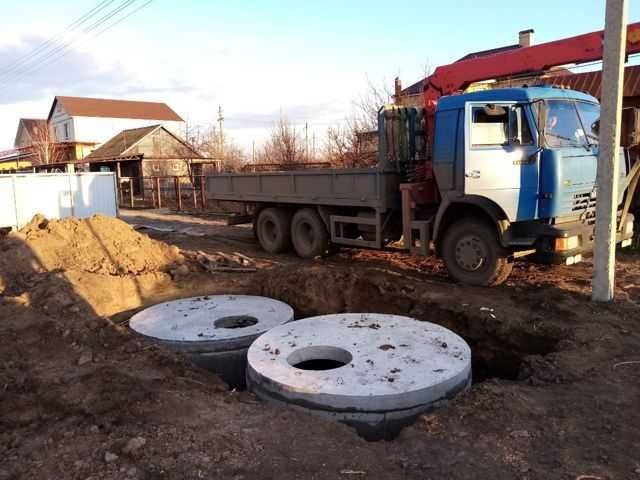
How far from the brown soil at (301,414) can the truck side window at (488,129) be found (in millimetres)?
2033

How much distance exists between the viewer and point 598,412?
3971mm

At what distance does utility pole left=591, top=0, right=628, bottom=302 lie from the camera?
19.4 ft

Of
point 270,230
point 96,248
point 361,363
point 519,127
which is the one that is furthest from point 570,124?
point 96,248

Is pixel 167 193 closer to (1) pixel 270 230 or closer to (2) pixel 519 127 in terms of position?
(1) pixel 270 230

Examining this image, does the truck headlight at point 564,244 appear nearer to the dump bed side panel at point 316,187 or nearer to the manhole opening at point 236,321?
the dump bed side panel at point 316,187

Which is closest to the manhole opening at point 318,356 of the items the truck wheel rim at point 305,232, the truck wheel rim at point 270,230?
the truck wheel rim at point 305,232

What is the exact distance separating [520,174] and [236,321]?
4.18 m

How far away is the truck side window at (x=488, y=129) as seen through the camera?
7133 mm

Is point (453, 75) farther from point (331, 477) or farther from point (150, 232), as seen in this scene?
point (150, 232)

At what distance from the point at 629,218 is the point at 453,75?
3468 millimetres

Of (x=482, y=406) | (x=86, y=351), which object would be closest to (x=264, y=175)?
(x=86, y=351)

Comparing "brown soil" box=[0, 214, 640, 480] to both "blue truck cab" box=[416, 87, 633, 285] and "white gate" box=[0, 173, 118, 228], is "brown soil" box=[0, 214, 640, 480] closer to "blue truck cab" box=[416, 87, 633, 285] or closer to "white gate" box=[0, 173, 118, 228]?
"blue truck cab" box=[416, 87, 633, 285]

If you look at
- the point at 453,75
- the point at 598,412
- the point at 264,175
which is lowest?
the point at 598,412

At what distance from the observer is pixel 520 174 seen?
22.9ft
